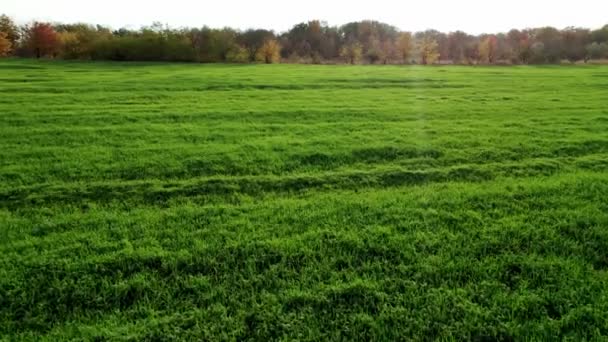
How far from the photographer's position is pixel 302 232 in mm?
6398

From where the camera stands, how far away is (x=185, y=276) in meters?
5.23

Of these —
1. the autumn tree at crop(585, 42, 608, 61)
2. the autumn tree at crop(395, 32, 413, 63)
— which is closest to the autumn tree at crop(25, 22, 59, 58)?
the autumn tree at crop(395, 32, 413, 63)

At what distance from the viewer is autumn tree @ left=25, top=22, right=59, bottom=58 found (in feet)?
207

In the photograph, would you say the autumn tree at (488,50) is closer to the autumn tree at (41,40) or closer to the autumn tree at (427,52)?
the autumn tree at (427,52)

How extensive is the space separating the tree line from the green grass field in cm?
5336

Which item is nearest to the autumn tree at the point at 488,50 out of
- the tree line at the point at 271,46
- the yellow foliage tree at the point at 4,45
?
the tree line at the point at 271,46

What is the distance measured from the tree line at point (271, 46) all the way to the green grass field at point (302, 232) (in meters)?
53.4

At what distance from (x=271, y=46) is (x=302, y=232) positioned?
68554 mm

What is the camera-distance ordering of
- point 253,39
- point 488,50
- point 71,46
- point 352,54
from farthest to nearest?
point 253,39 < point 352,54 < point 488,50 < point 71,46

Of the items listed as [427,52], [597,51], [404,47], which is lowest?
[427,52]

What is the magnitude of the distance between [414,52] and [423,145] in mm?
70038

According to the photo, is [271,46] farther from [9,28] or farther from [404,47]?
[9,28]

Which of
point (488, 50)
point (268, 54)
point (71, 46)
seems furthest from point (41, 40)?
point (488, 50)

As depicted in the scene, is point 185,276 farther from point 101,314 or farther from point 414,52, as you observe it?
point 414,52
